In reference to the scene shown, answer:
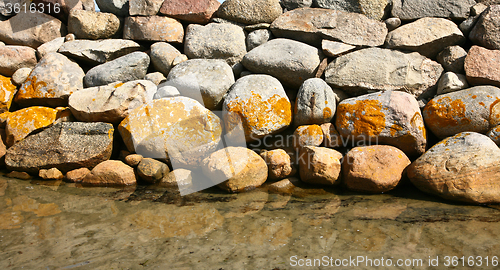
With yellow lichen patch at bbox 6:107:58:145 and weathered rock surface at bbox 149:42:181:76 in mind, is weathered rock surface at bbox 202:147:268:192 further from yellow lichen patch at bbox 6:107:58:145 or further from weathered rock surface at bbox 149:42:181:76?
yellow lichen patch at bbox 6:107:58:145

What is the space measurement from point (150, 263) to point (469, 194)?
145 inches

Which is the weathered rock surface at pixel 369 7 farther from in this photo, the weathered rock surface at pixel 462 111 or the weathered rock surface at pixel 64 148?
the weathered rock surface at pixel 64 148

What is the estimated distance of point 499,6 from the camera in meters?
5.24

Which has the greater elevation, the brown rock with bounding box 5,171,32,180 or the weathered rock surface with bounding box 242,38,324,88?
the weathered rock surface with bounding box 242,38,324,88

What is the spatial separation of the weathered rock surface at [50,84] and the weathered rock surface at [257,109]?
3071 millimetres

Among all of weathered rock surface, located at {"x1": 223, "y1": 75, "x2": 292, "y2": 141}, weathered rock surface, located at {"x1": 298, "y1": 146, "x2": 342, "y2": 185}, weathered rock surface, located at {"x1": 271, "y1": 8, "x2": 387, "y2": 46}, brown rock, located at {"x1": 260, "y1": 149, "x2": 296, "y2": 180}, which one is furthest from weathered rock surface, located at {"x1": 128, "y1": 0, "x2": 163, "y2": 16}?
weathered rock surface, located at {"x1": 298, "y1": 146, "x2": 342, "y2": 185}

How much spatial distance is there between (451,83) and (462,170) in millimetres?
1736

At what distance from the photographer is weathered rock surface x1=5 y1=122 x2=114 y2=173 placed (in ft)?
16.3

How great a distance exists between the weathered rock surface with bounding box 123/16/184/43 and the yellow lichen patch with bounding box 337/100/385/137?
3571mm

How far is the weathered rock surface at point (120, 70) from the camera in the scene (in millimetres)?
5801

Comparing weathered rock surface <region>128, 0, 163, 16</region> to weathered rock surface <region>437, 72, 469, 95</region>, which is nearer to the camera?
weathered rock surface <region>437, 72, 469, 95</region>

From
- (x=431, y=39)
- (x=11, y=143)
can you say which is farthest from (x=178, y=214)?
(x=431, y=39)

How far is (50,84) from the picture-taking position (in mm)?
5785

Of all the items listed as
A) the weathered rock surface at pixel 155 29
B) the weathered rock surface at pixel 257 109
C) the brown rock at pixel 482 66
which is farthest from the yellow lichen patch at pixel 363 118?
the weathered rock surface at pixel 155 29
